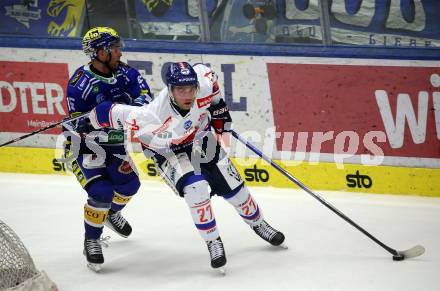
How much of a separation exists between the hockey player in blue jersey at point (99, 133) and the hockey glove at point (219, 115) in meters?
0.40

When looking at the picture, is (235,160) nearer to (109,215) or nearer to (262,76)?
(262,76)

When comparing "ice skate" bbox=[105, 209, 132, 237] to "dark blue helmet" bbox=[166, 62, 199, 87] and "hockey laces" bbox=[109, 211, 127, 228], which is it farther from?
"dark blue helmet" bbox=[166, 62, 199, 87]

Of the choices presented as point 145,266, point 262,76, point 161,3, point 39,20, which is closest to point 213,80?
point 145,266

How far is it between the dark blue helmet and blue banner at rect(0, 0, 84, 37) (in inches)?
116

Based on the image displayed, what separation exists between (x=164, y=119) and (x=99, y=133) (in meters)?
0.64

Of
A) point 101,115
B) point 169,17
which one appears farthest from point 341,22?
point 101,115

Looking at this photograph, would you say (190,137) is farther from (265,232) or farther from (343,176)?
(343,176)

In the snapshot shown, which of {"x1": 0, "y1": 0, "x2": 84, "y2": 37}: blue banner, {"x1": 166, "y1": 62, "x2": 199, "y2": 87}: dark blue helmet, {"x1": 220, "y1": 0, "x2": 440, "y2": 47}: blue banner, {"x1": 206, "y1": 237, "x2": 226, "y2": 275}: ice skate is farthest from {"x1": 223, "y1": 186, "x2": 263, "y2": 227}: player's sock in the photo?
{"x1": 0, "y1": 0, "x2": 84, "y2": 37}: blue banner

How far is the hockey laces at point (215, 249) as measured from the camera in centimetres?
472

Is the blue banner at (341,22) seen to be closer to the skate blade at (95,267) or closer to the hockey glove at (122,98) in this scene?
the hockey glove at (122,98)

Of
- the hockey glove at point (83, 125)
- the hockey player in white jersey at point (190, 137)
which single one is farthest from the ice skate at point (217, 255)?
the hockey glove at point (83, 125)

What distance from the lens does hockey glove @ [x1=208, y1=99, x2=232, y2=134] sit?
497cm

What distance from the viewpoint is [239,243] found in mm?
5418

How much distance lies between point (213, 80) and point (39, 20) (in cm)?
310
